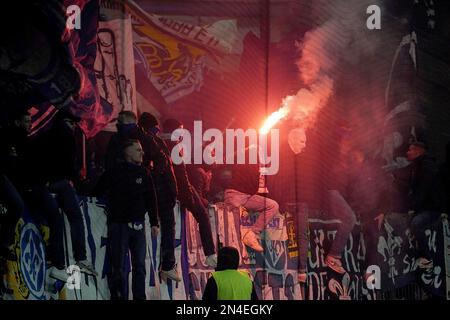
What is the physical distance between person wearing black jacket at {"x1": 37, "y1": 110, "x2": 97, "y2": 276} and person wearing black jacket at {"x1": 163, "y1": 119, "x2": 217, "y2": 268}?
93cm

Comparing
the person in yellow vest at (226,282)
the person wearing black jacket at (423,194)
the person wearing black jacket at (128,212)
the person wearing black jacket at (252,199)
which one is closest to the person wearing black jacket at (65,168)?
the person wearing black jacket at (128,212)

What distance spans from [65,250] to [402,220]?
3.40 meters

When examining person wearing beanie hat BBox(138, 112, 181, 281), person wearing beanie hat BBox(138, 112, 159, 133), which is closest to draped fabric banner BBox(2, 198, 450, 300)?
person wearing beanie hat BBox(138, 112, 181, 281)

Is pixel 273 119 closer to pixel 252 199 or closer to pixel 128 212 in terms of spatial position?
pixel 252 199

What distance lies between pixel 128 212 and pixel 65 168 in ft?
2.49

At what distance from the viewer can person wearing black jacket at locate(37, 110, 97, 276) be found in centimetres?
901

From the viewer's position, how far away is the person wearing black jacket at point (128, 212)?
8.98 meters

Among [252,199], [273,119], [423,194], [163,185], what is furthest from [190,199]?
[423,194]

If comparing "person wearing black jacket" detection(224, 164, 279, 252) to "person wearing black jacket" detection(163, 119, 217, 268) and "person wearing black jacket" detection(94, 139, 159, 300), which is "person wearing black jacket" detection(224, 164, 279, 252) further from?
"person wearing black jacket" detection(94, 139, 159, 300)

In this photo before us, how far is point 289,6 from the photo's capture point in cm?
920

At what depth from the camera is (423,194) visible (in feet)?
30.9

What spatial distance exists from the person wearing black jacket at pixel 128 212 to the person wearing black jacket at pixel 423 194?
2634 mm
